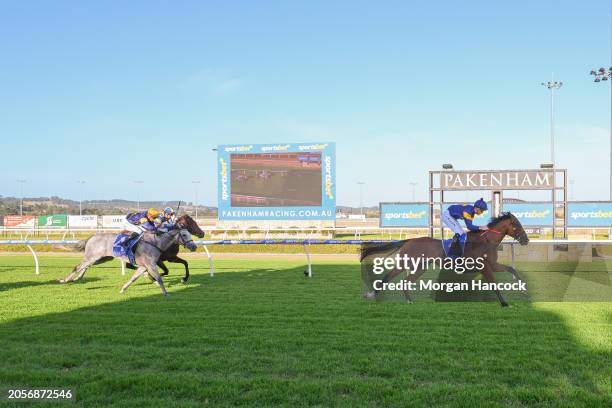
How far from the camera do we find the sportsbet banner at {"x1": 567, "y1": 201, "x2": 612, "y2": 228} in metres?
21.8

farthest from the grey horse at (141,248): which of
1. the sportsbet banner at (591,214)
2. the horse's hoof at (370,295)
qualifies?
the sportsbet banner at (591,214)

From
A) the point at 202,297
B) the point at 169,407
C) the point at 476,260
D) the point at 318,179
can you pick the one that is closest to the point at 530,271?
the point at 476,260

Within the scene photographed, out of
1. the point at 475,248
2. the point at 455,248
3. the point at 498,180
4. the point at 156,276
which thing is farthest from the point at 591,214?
the point at 156,276

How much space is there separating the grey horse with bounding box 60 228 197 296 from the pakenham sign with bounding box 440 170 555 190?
9.93 m

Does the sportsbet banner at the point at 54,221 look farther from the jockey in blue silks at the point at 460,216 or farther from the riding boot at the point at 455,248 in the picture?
the riding boot at the point at 455,248

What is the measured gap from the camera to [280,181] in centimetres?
2931

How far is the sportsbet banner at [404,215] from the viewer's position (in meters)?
22.4

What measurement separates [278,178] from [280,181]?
203 millimetres

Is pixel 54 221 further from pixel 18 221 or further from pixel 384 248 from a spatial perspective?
pixel 384 248

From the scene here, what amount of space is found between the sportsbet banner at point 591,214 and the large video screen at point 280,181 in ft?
39.7

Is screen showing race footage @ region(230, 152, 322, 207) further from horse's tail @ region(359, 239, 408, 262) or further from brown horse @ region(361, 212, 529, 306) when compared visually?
brown horse @ region(361, 212, 529, 306)

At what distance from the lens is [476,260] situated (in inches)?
313

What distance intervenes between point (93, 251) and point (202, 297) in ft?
8.82

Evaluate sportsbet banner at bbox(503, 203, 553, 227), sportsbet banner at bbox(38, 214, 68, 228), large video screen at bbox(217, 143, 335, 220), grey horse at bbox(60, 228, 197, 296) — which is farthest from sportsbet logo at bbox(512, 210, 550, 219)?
sportsbet banner at bbox(38, 214, 68, 228)
